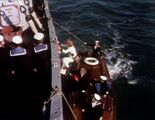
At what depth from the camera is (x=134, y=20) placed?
2217cm

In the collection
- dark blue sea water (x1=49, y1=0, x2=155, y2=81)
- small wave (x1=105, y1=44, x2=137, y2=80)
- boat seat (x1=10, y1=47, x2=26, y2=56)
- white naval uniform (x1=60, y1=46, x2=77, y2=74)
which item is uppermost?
boat seat (x1=10, y1=47, x2=26, y2=56)

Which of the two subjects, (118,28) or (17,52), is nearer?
(17,52)

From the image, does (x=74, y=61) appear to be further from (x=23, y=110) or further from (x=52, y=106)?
(x=52, y=106)

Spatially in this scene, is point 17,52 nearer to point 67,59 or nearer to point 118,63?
point 67,59

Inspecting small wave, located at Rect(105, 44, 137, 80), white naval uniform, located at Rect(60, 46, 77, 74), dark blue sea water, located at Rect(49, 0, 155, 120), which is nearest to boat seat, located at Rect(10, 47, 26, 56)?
white naval uniform, located at Rect(60, 46, 77, 74)

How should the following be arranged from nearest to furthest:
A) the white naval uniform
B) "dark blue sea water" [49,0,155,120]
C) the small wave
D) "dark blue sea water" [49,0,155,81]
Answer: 1. the white naval uniform
2. "dark blue sea water" [49,0,155,120]
3. the small wave
4. "dark blue sea water" [49,0,155,81]

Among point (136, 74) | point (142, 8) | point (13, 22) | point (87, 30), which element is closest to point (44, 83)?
point (13, 22)

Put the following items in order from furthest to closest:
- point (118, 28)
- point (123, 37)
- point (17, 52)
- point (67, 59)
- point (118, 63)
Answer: point (118, 28), point (123, 37), point (118, 63), point (67, 59), point (17, 52)

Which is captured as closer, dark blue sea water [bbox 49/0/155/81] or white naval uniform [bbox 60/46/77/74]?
white naval uniform [bbox 60/46/77/74]

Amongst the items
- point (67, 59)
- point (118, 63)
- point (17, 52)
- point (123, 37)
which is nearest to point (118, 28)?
point (123, 37)

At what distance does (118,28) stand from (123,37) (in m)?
1.13

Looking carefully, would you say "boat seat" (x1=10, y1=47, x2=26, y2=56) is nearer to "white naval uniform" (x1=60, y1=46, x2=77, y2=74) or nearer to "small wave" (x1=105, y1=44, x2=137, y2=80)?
"white naval uniform" (x1=60, y1=46, x2=77, y2=74)

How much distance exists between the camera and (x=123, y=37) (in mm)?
20484

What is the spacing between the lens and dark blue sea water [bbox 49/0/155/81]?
17938 mm
